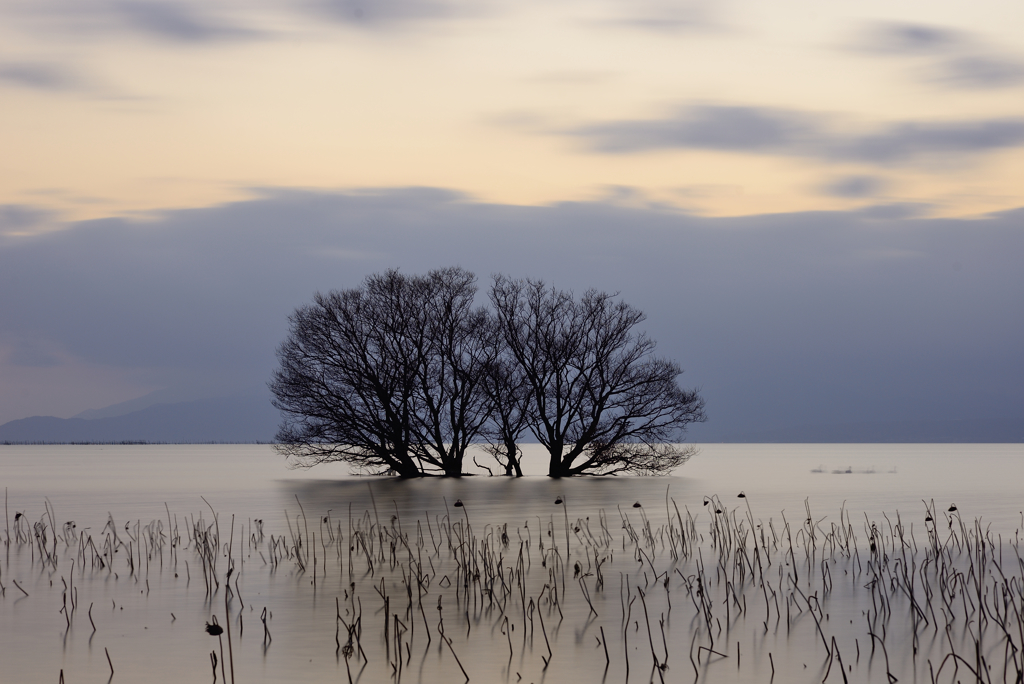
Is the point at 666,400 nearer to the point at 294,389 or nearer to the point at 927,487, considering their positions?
the point at 927,487

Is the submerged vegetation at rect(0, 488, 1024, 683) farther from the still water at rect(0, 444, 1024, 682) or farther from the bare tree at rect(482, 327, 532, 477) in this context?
the bare tree at rect(482, 327, 532, 477)

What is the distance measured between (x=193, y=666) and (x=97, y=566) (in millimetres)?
8420

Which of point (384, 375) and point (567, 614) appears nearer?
point (567, 614)

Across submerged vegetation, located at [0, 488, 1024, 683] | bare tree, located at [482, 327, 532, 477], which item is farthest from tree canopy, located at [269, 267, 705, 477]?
submerged vegetation, located at [0, 488, 1024, 683]

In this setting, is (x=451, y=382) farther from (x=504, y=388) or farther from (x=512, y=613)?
(x=512, y=613)

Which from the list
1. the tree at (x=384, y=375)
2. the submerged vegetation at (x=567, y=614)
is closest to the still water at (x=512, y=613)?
the submerged vegetation at (x=567, y=614)

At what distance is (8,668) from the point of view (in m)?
10.5

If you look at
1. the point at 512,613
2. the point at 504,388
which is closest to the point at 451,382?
the point at 504,388

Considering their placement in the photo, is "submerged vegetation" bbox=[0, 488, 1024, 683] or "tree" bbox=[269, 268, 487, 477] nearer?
"submerged vegetation" bbox=[0, 488, 1024, 683]

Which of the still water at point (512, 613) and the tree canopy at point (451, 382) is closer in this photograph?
the still water at point (512, 613)

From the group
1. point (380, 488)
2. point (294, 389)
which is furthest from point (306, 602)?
point (294, 389)

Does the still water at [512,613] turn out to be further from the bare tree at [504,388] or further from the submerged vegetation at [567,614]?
the bare tree at [504,388]

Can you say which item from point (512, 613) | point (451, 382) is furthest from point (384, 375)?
point (512, 613)

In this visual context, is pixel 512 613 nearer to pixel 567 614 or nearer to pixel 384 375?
pixel 567 614
